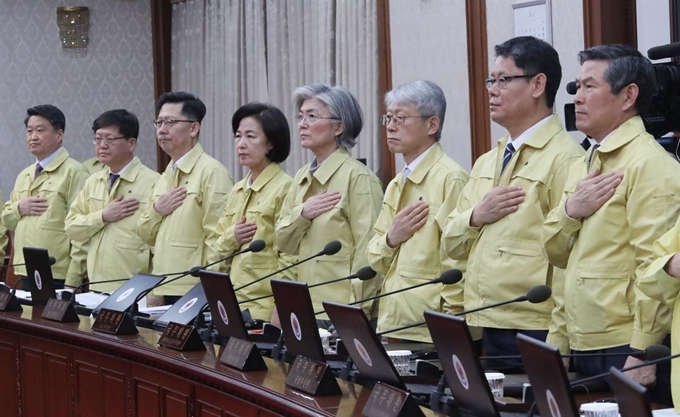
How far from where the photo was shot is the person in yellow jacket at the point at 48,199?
5.81 m

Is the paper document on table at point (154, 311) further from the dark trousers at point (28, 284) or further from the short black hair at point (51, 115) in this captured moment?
the short black hair at point (51, 115)

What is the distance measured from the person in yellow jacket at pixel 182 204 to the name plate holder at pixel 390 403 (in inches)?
91.2

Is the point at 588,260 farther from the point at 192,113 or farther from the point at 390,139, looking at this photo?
the point at 192,113

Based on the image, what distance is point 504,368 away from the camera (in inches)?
110

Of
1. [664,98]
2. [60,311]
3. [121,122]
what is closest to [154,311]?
[60,311]

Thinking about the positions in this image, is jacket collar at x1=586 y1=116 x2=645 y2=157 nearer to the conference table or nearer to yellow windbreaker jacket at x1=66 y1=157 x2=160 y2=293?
the conference table

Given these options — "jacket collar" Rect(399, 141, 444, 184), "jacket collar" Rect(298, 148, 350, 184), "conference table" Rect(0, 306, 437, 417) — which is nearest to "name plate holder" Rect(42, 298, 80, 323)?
"conference table" Rect(0, 306, 437, 417)

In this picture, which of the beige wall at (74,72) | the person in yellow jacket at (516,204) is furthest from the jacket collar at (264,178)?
the beige wall at (74,72)

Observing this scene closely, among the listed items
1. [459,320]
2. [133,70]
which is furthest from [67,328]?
[133,70]

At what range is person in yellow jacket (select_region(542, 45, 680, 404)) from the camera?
8.98 ft

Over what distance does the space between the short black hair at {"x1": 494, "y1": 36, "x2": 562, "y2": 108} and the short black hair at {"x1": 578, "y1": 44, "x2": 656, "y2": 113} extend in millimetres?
389

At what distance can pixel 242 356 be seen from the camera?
3.05m

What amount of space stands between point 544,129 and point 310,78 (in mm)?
→ 3349

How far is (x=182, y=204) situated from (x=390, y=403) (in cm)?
260
